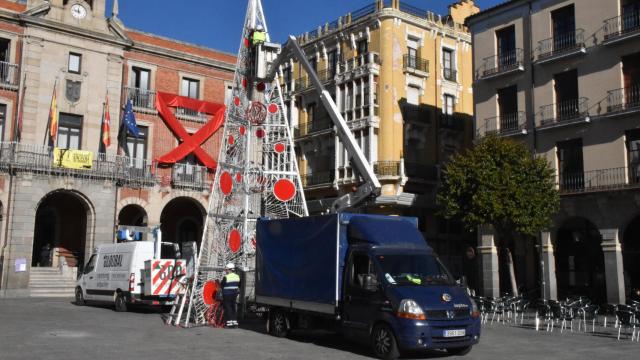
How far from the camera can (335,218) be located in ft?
45.8

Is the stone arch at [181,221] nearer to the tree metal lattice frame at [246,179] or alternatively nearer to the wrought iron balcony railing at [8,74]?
the wrought iron balcony railing at [8,74]

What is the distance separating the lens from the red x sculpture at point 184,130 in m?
36.7

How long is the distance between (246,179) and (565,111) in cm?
1688

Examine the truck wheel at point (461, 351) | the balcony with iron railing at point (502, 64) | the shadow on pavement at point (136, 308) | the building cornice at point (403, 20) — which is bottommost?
the shadow on pavement at point (136, 308)

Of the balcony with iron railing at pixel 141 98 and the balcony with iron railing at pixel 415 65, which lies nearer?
the balcony with iron railing at pixel 141 98

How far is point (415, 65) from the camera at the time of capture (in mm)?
39688

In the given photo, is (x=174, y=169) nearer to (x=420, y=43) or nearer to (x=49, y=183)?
(x=49, y=183)

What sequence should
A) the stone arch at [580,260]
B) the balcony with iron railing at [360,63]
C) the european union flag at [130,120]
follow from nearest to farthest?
the stone arch at [580,260] < the european union flag at [130,120] < the balcony with iron railing at [360,63]

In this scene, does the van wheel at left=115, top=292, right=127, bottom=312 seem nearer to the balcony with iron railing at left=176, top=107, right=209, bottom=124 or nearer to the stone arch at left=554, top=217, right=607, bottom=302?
the balcony with iron railing at left=176, top=107, right=209, bottom=124

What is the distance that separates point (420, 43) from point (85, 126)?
20.5 m

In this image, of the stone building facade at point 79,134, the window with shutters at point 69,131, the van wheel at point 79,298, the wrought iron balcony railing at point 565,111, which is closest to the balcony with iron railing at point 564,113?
the wrought iron balcony railing at point 565,111

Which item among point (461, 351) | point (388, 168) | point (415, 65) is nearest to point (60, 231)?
point (388, 168)

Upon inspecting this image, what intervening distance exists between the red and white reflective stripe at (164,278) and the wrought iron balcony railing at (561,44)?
19.4m

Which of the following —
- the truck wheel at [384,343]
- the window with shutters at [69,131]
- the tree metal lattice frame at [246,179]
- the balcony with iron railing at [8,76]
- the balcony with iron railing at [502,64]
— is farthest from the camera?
the window with shutters at [69,131]
